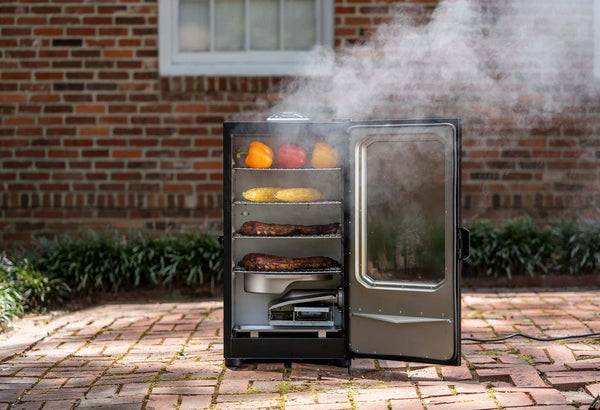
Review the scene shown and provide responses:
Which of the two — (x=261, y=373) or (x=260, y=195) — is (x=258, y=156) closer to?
(x=260, y=195)

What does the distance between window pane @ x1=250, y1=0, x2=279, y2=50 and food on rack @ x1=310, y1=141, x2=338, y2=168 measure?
3305mm

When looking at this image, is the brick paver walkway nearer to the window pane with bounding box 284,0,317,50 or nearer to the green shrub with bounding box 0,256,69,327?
the green shrub with bounding box 0,256,69,327

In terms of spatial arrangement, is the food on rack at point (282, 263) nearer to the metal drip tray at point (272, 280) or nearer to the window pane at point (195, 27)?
the metal drip tray at point (272, 280)

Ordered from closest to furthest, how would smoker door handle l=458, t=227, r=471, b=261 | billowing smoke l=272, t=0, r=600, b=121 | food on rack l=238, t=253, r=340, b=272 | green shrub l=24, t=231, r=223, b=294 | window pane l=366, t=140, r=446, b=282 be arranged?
smoker door handle l=458, t=227, r=471, b=261, window pane l=366, t=140, r=446, b=282, food on rack l=238, t=253, r=340, b=272, green shrub l=24, t=231, r=223, b=294, billowing smoke l=272, t=0, r=600, b=121

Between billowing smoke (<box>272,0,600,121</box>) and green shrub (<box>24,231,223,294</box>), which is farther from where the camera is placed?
billowing smoke (<box>272,0,600,121</box>)

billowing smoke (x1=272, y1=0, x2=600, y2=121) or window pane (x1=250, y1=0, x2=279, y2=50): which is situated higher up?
window pane (x1=250, y1=0, x2=279, y2=50)

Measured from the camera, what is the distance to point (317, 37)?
7324 mm

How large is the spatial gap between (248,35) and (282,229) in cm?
353

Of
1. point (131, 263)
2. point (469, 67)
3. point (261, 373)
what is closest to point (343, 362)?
point (261, 373)

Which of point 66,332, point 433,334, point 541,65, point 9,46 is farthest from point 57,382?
point 541,65

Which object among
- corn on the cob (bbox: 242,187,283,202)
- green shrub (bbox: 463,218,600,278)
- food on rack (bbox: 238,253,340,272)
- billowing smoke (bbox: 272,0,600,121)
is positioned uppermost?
billowing smoke (bbox: 272,0,600,121)

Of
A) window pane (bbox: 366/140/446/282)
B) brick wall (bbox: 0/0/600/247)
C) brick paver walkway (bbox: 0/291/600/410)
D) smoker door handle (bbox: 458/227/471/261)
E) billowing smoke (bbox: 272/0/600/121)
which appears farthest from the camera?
brick wall (bbox: 0/0/600/247)

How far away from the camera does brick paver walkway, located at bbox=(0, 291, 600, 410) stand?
11.5 feet

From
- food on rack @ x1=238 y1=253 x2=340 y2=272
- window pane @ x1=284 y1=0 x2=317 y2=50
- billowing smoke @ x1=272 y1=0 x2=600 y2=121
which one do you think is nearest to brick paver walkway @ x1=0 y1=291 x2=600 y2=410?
food on rack @ x1=238 y1=253 x2=340 y2=272
